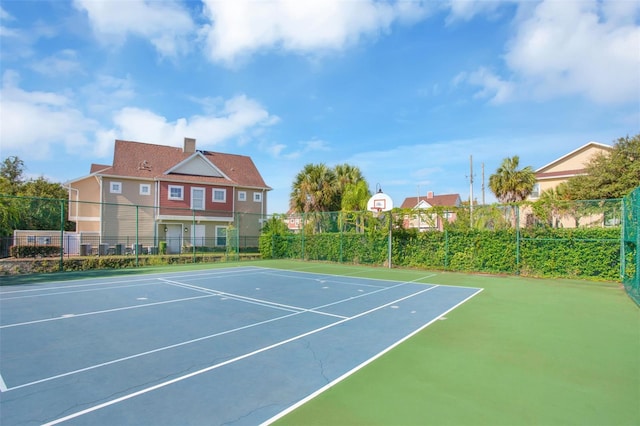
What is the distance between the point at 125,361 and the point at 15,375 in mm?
1186

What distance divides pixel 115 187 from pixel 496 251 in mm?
24425

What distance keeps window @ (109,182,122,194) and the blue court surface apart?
15870mm

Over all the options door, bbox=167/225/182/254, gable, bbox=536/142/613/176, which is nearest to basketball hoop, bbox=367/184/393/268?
door, bbox=167/225/182/254

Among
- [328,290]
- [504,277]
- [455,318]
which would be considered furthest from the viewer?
[504,277]

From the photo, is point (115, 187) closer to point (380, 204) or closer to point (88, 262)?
point (88, 262)

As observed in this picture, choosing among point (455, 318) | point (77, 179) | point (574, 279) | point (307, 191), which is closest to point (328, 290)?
point (455, 318)

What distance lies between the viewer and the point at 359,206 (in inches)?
917

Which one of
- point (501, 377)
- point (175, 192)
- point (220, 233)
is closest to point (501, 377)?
point (501, 377)

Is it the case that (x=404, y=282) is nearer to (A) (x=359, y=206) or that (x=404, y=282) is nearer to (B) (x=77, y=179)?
(A) (x=359, y=206)

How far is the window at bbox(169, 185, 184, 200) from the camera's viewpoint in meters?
25.7

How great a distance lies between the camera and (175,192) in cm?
2589

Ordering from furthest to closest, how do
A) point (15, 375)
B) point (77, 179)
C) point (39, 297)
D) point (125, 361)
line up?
point (77, 179), point (39, 297), point (125, 361), point (15, 375)

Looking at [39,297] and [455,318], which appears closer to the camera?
[455,318]

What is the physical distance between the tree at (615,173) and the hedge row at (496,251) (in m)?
13.7
